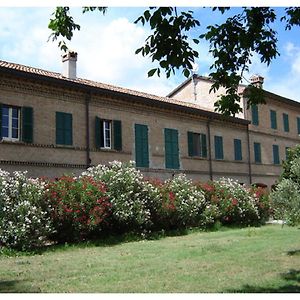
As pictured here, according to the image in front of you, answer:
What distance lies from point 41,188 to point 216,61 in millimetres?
7763

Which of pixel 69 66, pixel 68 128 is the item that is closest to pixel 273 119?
pixel 69 66

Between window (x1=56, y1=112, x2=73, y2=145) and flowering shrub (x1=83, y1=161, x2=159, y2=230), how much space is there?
9.53 feet

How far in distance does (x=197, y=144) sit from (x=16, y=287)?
1837cm

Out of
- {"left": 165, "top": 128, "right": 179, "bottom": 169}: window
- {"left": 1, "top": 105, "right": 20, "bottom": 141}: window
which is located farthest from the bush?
{"left": 1, "top": 105, "right": 20, "bottom": 141}: window

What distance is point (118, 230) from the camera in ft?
51.1

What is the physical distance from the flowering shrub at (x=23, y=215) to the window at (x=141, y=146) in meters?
8.35

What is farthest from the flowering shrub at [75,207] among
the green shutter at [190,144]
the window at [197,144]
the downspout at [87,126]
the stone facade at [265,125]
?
the stone facade at [265,125]

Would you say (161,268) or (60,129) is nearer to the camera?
(161,268)

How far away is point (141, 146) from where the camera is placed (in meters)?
21.5

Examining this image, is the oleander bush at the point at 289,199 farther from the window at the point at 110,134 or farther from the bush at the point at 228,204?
the window at the point at 110,134

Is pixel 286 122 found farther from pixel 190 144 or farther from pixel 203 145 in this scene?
pixel 190 144

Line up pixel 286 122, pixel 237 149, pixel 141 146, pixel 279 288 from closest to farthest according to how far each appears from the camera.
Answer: pixel 279 288 → pixel 141 146 → pixel 237 149 → pixel 286 122

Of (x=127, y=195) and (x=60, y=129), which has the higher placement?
(x=60, y=129)

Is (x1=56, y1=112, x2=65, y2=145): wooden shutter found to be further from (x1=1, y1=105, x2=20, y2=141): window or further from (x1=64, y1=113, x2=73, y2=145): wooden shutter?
(x1=1, y1=105, x2=20, y2=141): window
